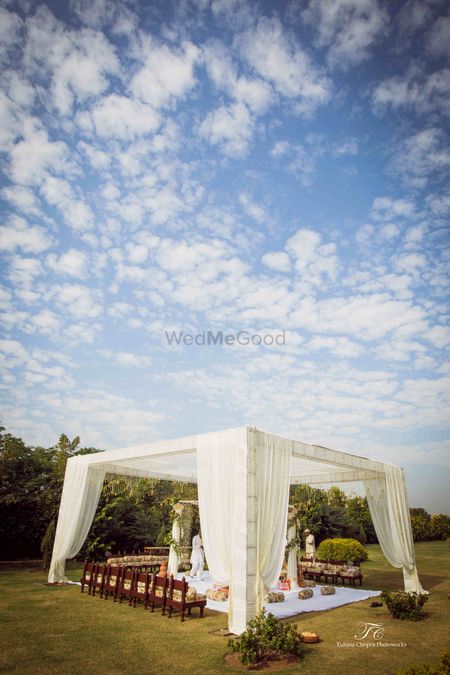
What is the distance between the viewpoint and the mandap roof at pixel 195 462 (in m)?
7.59

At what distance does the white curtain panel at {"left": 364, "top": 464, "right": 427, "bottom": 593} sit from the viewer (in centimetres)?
982

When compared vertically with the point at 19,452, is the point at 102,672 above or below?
below

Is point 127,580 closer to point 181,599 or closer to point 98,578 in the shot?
point 98,578

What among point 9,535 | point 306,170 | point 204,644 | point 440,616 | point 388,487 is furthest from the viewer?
point 9,535

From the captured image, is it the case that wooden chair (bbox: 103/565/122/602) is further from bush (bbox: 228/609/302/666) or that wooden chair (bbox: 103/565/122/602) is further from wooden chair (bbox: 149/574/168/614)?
bush (bbox: 228/609/302/666)

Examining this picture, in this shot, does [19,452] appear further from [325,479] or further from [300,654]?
[300,654]

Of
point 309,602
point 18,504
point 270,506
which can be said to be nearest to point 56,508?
point 18,504

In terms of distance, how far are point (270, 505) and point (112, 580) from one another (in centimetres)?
462

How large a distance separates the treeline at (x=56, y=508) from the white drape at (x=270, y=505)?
213 inches

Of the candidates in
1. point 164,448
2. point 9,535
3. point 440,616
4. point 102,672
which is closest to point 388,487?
point 440,616

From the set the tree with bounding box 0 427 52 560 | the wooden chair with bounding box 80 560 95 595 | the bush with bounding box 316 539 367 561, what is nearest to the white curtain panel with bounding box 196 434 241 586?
the wooden chair with bounding box 80 560 95 595

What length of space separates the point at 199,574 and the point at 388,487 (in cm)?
612

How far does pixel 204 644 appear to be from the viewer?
607cm

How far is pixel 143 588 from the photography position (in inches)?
331
